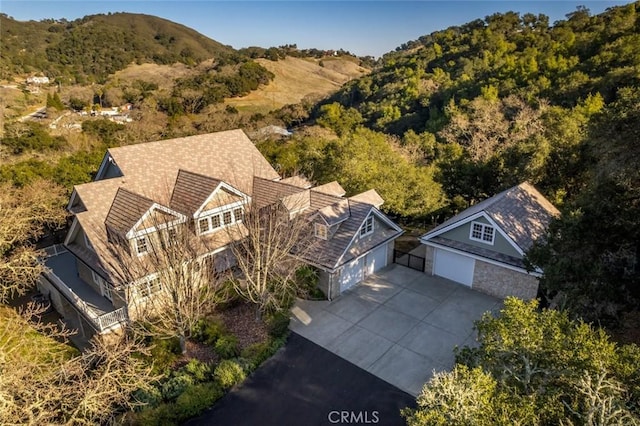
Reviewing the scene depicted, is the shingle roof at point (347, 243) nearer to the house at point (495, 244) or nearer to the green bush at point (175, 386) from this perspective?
the house at point (495, 244)

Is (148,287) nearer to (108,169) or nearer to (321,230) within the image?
(321,230)

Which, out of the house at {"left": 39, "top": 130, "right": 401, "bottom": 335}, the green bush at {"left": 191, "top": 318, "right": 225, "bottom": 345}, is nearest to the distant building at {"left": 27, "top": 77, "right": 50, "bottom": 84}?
the house at {"left": 39, "top": 130, "right": 401, "bottom": 335}

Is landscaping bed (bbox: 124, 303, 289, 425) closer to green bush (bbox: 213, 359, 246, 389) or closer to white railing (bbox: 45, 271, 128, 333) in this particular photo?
green bush (bbox: 213, 359, 246, 389)

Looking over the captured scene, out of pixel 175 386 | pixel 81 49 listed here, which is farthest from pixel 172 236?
pixel 81 49

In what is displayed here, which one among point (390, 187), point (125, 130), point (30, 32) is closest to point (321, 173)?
point (390, 187)

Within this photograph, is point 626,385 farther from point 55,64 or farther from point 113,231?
point 55,64

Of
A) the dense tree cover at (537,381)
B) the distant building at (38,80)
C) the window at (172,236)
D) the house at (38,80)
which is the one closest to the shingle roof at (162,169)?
the window at (172,236)

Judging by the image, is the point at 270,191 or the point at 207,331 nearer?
the point at 207,331

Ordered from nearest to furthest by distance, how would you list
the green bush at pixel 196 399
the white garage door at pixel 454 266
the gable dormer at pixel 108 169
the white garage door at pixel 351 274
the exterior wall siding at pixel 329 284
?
the green bush at pixel 196 399, the exterior wall siding at pixel 329 284, the white garage door at pixel 351 274, the white garage door at pixel 454 266, the gable dormer at pixel 108 169
